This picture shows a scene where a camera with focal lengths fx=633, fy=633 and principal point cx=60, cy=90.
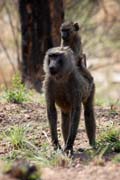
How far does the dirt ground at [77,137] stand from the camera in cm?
573

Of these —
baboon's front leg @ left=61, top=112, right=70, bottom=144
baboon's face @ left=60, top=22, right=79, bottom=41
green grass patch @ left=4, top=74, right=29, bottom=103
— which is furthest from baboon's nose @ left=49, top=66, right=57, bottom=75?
green grass patch @ left=4, top=74, right=29, bottom=103

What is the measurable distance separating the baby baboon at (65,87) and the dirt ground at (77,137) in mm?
351

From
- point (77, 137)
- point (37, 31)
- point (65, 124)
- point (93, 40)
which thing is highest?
point (37, 31)

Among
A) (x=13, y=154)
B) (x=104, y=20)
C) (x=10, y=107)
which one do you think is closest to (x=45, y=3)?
(x=10, y=107)

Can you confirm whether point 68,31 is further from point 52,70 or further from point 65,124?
point 52,70

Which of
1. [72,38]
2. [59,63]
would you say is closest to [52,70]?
[59,63]

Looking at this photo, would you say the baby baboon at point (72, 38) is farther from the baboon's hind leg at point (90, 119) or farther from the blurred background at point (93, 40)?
the blurred background at point (93, 40)

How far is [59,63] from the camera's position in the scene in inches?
264

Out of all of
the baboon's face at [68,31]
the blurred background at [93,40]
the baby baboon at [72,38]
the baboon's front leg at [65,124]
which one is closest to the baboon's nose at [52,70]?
the baboon's front leg at [65,124]

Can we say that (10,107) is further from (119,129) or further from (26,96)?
(119,129)

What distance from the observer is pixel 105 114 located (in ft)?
29.2

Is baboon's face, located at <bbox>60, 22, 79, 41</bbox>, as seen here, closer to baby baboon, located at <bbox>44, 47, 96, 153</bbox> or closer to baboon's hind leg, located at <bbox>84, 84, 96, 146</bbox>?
baboon's hind leg, located at <bbox>84, 84, 96, 146</bbox>

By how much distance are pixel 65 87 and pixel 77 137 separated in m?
1.15

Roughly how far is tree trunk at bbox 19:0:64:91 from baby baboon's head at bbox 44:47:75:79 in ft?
17.0
